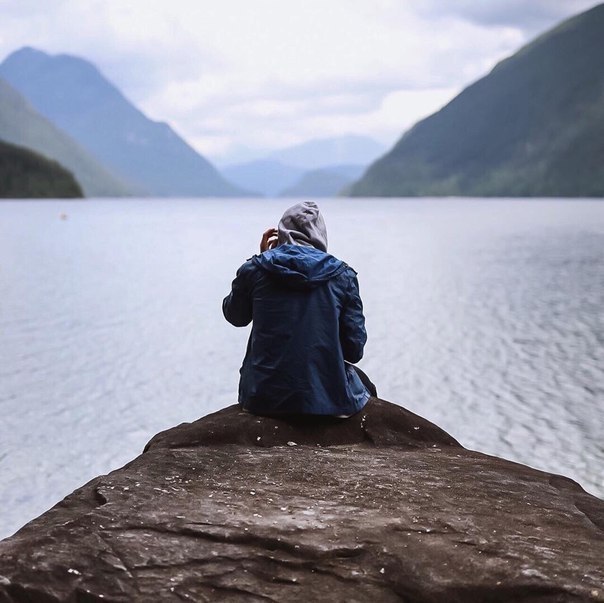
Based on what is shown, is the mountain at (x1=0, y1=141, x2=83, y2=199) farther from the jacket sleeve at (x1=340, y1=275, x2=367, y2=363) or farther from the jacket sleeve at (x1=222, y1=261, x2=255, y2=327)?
the jacket sleeve at (x1=340, y1=275, x2=367, y2=363)

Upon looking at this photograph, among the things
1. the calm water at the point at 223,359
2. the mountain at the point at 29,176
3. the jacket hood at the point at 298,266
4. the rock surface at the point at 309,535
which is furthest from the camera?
the mountain at the point at 29,176

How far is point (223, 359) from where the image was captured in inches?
559

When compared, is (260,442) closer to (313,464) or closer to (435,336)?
(313,464)

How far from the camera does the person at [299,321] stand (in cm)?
523

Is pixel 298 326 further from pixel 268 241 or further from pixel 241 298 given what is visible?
pixel 268 241

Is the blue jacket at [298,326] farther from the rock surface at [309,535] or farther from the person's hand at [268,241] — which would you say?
the rock surface at [309,535]

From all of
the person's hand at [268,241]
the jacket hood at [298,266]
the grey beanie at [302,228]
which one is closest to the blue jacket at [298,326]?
the jacket hood at [298,266]

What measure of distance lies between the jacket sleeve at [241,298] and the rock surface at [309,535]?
1018 millimetres

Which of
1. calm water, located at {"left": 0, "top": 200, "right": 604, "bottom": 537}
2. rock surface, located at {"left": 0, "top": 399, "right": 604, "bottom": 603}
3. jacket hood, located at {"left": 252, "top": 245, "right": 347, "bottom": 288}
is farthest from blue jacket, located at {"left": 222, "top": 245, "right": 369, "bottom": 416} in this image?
calm water, located at {"left": 0, "top": 200, "right": 604, "bottom": 537}

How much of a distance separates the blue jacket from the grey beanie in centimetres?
15

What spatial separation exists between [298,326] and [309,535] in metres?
1.82

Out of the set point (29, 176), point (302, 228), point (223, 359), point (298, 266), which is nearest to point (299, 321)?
point (298, 266)

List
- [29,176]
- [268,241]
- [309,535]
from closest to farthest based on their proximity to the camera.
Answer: [309,535] < [268,241] < [29,176]

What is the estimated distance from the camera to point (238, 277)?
17.7 ft
